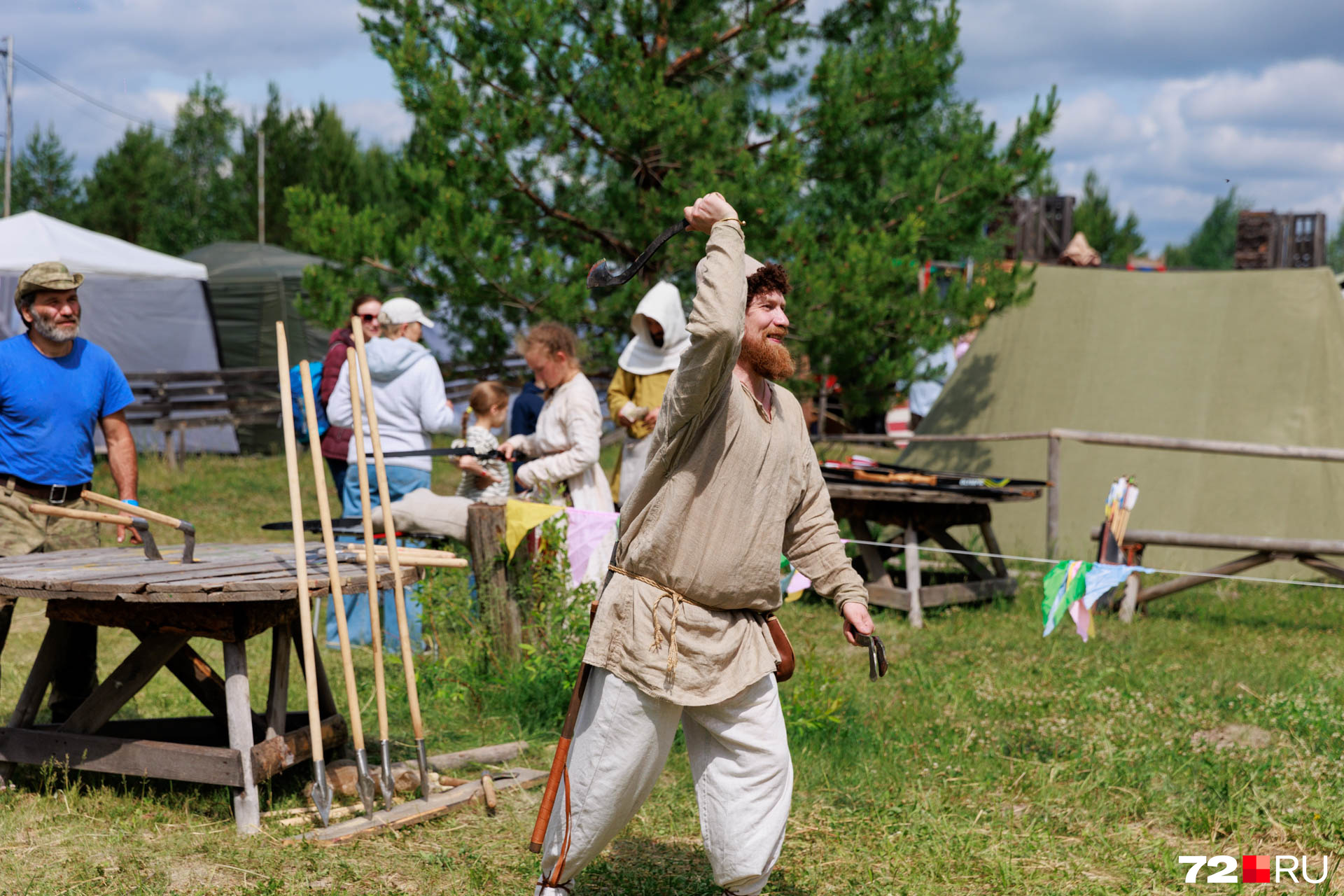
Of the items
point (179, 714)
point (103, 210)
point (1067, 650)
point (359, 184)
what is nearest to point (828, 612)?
point (1067, 650)

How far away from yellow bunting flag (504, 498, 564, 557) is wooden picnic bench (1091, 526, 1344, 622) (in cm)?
344

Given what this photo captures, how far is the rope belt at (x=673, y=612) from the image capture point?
2848 millimetres

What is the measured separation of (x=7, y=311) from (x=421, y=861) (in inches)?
445

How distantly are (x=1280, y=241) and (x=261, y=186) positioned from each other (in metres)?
23.8

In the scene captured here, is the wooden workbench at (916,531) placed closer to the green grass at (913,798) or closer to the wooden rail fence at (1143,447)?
the wooden rail fence at (1143,447)

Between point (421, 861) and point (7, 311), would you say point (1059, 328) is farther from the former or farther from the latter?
point (7, 311)

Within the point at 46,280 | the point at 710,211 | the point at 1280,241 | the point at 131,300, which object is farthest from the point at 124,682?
the point at 131,300

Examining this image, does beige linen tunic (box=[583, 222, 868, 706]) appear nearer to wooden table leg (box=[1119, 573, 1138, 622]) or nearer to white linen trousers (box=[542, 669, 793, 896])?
white linen trousers (box=[542, 669, 793, 896])

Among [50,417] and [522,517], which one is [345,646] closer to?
[522,517]

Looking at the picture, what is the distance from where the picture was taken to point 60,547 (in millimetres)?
4734

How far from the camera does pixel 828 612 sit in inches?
286

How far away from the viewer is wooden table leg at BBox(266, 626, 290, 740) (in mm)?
4066

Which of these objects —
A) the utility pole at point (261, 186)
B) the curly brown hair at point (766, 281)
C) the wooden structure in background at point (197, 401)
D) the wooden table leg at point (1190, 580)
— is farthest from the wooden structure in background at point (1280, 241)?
the utility pole at point (261, 186)

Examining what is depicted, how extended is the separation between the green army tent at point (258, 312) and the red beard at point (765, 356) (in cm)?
1380
